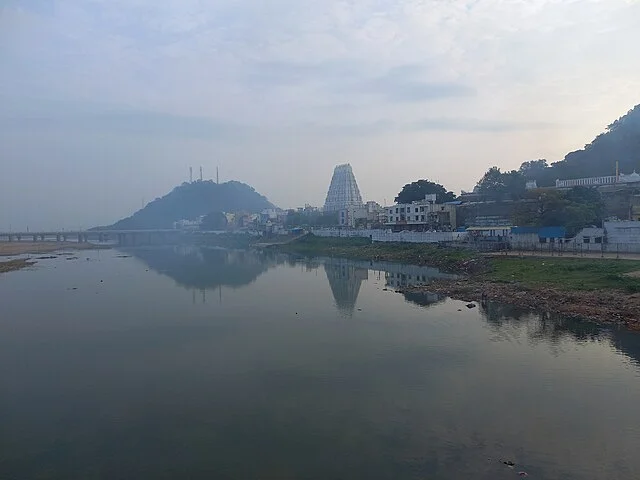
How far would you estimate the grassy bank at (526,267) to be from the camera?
17422mm

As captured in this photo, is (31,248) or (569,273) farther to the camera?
(31,248)

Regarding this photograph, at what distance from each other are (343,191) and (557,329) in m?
68.5

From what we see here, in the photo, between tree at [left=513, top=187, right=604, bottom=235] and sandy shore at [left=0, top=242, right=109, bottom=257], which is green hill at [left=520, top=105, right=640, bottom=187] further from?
sandy shore at [left=0, top=242, right=109, bottom=257]

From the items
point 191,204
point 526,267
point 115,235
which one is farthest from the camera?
point 191,204

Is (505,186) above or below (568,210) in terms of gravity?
above

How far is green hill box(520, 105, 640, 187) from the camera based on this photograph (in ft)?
135

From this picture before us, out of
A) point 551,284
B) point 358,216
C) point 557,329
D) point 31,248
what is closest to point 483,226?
point 551,284

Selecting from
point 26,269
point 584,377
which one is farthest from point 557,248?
point 26,269

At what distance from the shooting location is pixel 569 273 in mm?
19484

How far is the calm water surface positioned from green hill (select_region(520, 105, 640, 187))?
3153 centimetres

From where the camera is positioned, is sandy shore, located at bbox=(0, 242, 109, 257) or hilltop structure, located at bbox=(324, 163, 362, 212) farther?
hilltop structure, located at bbox=(324, 163, 362, 212)

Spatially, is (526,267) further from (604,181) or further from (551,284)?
(604,181)

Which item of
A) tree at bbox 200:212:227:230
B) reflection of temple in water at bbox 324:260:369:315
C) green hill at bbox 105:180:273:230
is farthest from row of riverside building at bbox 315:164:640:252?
green hill at bbox 105:180:273:230

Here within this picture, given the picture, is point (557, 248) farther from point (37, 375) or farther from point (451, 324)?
point (37, 375)
